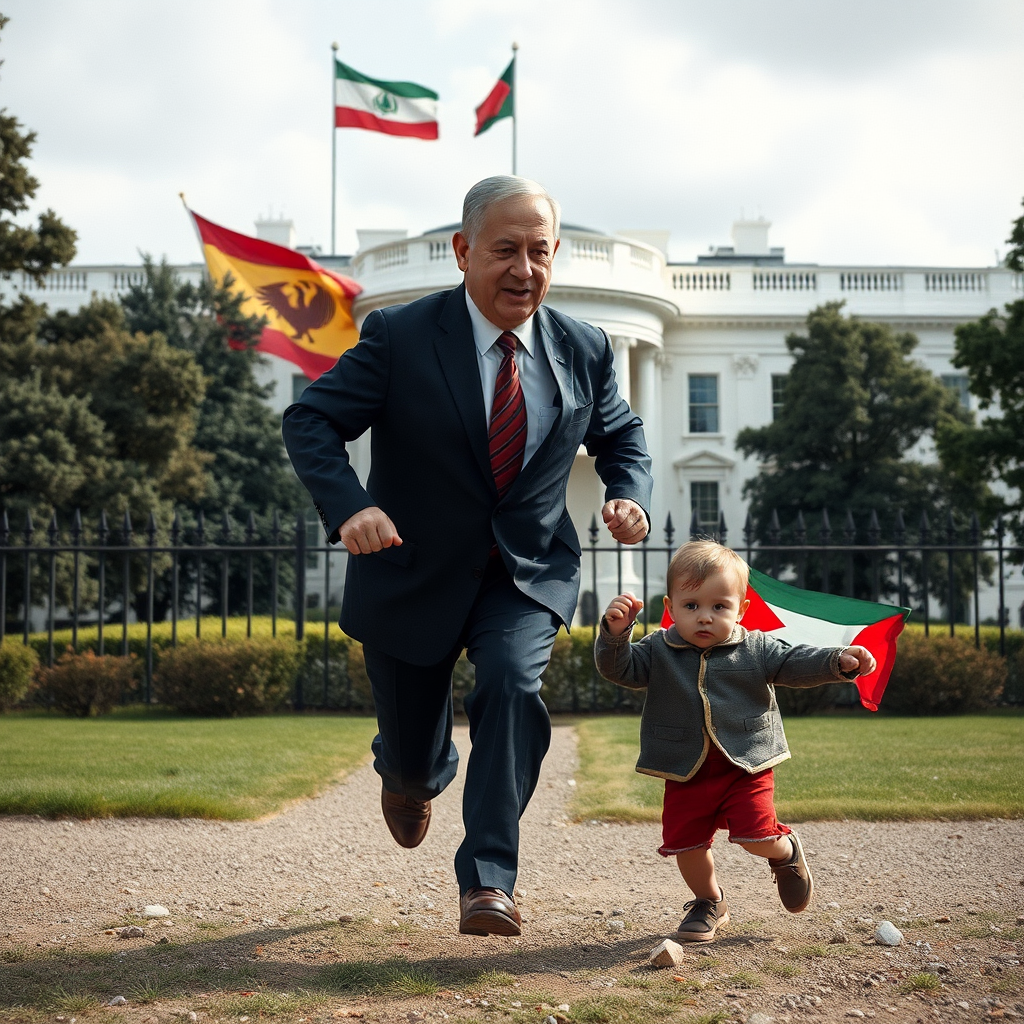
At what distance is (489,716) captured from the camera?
296 cm

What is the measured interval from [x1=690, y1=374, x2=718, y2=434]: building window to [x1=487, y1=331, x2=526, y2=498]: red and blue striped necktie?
34.6m

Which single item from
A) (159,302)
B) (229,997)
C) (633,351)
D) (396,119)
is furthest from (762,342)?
(229,997)

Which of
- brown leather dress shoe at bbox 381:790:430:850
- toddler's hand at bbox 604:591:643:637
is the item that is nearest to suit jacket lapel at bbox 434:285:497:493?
toddler's hand at bbox 604:591:643:637

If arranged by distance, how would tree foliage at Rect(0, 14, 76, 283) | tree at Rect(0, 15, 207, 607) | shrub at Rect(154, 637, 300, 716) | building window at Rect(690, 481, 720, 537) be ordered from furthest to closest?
building window at Rect(690, 481, 720, 537)
tree at Rect(0, 15, 207, 607)
tree foliage at Rect(0, 14, 76, 283)
shrub at Rect(154, 637, 300, 716)

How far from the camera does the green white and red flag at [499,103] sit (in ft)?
95.3

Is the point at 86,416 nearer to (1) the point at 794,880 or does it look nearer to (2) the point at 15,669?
(2) the point at 15,669

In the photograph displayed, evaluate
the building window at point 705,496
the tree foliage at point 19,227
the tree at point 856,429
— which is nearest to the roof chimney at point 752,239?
the building window at point 705,496

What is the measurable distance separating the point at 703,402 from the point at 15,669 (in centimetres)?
2945

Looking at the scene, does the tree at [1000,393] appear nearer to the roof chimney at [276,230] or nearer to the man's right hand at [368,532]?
the man's right hand at [368,532]

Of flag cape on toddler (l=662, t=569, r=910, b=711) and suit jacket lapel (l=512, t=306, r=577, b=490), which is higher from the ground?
suit jacket lapel (l=512, t=306, r=577, b=490)

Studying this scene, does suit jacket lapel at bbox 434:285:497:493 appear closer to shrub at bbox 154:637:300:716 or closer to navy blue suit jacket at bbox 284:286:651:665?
navy blue suit jacket at bbox 284:286:651:665

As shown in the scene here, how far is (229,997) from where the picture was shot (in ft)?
8.82

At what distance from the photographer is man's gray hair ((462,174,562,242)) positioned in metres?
3.09

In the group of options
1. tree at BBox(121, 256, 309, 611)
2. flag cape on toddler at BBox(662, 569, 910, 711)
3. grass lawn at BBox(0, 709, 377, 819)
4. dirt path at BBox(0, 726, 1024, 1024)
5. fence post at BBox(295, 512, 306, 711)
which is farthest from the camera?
tree at BBox(121, 256, 309, 611)
